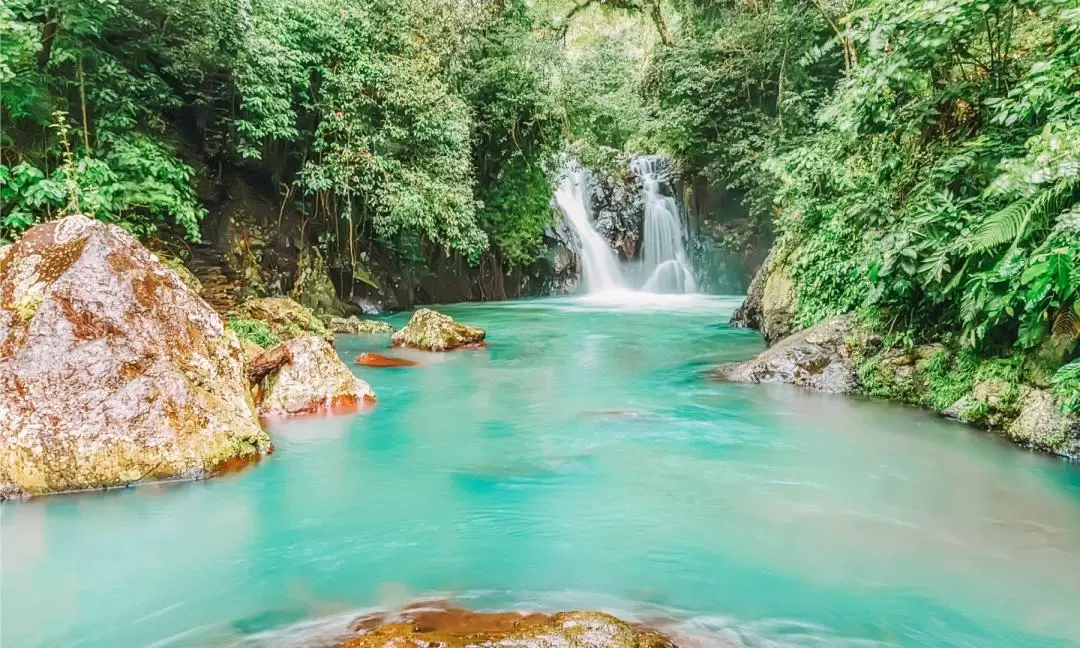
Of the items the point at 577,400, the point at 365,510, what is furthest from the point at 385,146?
the point at 365,510

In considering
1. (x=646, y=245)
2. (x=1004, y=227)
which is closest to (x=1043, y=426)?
(x=1004, y=227)

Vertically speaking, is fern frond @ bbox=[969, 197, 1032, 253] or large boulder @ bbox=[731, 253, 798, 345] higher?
fern frond @ bbox=[969, 197, 1032, 253]

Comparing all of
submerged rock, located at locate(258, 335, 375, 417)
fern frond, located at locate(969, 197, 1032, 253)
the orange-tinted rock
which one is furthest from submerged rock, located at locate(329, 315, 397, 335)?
fern frond, located at locate(969, 197, 1032, 253)

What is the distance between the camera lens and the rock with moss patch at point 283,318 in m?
10.1

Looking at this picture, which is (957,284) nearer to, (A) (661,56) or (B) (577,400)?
(B) (577,400)

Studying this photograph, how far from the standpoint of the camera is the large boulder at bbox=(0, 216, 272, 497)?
167 inches

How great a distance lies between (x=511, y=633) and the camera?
102 inches

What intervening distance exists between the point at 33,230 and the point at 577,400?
195 inches

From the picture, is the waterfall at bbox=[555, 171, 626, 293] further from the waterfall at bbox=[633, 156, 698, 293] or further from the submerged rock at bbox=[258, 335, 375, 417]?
the submerged rock at bbox=[258, 335, 375, 417]

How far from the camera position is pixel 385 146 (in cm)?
1298

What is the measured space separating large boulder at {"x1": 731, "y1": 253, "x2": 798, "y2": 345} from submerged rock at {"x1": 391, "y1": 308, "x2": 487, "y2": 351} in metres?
4.56

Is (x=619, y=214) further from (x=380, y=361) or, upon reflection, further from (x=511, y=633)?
(x=511, y=633)

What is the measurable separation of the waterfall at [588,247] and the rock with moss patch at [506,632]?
63.8 feet

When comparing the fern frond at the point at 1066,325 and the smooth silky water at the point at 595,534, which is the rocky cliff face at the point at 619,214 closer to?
the smooth silky water at the point at 595,534
